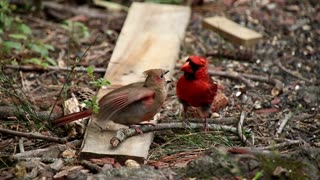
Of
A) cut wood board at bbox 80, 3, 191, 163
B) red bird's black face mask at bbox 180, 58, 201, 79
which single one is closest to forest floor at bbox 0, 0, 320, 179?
cut wood board at bbox 80, 3, 191, 163

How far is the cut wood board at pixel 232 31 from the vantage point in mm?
6629

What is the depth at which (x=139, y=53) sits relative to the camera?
20.1 ft

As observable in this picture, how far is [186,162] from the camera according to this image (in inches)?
174

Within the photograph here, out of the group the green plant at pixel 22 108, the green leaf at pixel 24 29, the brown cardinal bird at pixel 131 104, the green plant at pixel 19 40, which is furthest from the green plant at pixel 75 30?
the brown cardinal bird at pixel 131 104

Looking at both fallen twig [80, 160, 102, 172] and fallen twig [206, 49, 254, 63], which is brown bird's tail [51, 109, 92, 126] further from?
fallen twig [206, 49, 254, 63]

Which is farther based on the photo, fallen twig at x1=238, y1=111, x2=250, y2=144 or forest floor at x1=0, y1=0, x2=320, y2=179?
fallen twig at x1=238, y1=111, x2=250, y2=144

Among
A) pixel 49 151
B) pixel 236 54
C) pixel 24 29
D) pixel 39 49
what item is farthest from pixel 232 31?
pixel 49 151

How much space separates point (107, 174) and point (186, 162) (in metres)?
0.58

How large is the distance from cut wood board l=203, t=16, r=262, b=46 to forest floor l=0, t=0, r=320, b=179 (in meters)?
0.08

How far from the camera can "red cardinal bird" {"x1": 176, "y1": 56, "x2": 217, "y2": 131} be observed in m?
5.11

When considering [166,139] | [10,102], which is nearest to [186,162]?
[166,139]

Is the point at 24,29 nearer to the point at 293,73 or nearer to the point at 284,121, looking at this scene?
the point at 293,73

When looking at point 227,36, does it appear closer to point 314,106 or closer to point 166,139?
point 314,106

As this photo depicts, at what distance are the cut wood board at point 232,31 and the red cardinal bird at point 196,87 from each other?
1.53 m
